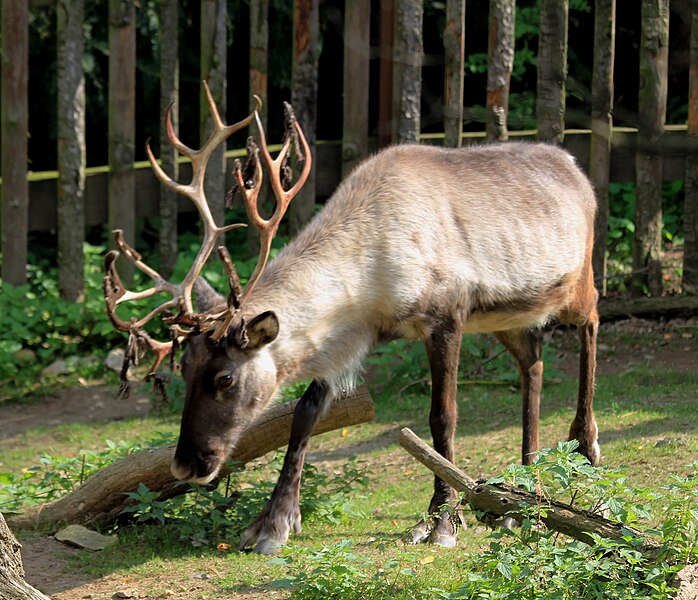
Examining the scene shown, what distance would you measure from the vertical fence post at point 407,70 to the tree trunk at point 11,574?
5.69 m

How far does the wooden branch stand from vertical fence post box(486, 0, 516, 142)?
468 centimetres

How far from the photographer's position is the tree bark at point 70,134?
944 centimetres

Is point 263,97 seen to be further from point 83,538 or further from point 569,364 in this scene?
point 83,538

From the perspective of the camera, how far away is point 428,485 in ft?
21.9

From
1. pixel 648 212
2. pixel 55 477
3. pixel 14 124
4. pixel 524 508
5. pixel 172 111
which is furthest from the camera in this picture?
pixel 172 111

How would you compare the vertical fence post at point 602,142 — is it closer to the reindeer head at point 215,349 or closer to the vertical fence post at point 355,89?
the vertical fence post at point 355,89

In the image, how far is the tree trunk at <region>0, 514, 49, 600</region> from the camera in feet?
13.1

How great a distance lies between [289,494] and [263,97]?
4.75m

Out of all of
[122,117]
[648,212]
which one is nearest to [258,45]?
[122,117]

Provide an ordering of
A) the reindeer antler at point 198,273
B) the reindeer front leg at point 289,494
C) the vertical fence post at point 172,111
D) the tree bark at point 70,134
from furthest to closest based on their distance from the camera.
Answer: the vertical fence post at point 172,111 → the tree bark at point 70,134 → the reindeer front leg at point 289,494 → the reindeer antler at point 198,273

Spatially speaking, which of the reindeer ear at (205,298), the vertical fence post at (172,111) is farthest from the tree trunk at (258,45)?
the reindeer ear at (205,298)

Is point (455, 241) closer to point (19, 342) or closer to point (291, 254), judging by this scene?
point (291, 254)

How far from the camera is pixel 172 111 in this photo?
9.78m

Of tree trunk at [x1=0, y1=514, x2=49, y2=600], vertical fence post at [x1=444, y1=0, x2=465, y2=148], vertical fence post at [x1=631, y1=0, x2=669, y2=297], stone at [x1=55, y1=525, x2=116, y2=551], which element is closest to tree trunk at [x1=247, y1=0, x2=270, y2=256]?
vertical fence post at [x1=444, y1=0, x2=465, y2=148]
